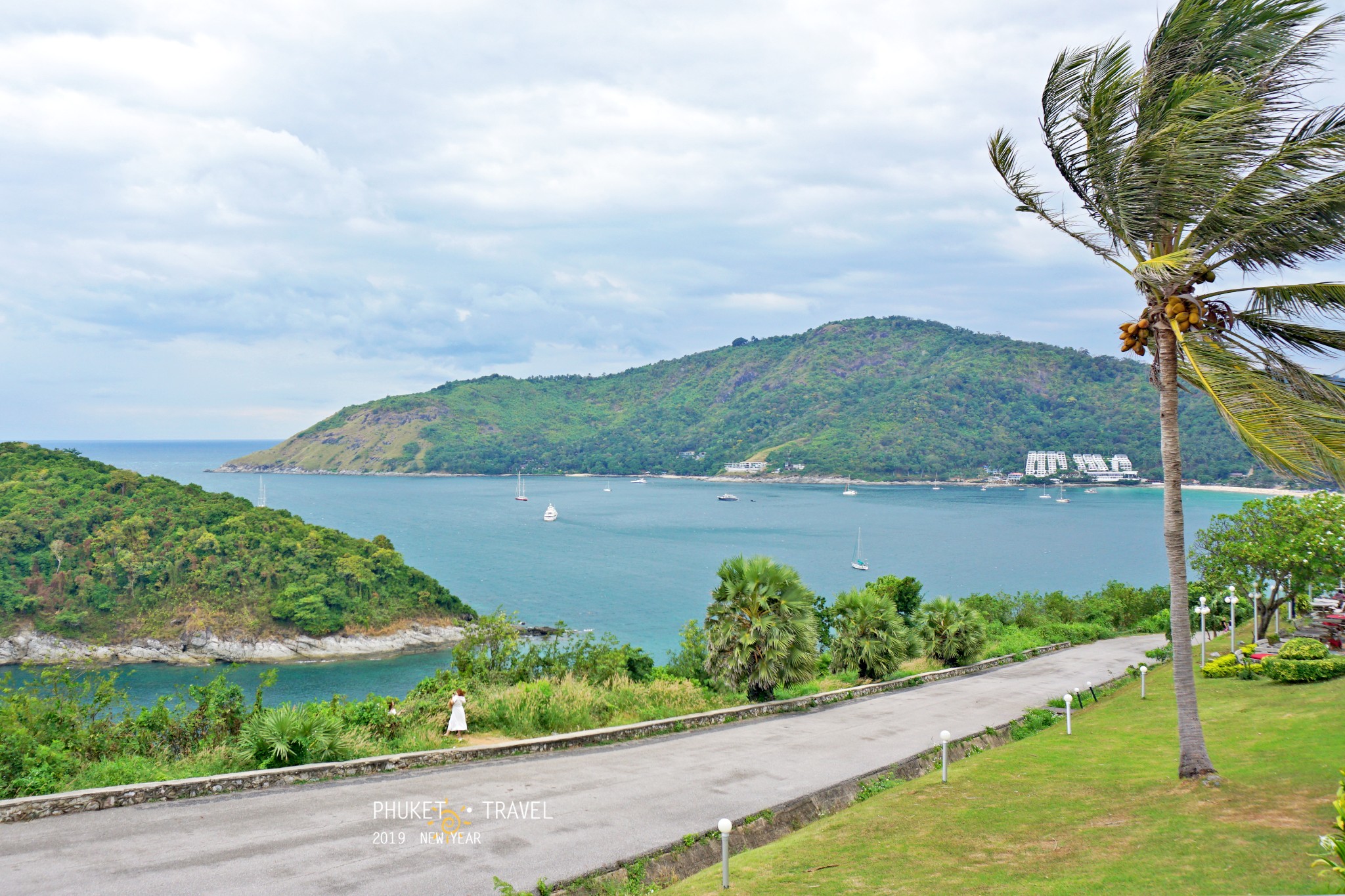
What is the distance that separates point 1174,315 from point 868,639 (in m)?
14.0

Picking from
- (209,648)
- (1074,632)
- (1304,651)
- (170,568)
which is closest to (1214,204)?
(1304,651)

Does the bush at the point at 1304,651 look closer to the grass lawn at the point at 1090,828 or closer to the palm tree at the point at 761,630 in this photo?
the grass lawn at the point at 1090,828

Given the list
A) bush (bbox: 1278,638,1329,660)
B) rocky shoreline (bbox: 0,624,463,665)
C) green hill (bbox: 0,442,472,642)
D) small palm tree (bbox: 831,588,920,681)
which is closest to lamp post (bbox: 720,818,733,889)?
bush (bbox: 1278,638,1329,660)

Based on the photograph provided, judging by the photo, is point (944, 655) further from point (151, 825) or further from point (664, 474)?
point (664, 474)

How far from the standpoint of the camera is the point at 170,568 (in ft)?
151

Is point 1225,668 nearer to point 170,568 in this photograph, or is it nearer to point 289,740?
point 289,740

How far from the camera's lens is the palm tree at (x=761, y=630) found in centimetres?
1509

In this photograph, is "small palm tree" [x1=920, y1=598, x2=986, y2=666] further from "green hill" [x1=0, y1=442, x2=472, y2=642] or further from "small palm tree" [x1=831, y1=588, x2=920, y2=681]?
"green hill" [x1=0, y1=442, x2=472, y2=642]

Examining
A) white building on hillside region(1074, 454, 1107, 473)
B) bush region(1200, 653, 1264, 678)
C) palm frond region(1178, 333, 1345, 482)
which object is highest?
palm frond region(1178, 333, 1345, 482)

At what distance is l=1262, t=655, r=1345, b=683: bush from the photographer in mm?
13508

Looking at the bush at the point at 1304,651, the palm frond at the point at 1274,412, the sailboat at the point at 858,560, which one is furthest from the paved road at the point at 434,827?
the sailboat at the point at 858,560

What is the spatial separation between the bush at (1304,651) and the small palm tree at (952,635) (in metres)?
8.11

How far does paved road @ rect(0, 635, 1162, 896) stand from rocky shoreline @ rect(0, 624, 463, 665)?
33.3 meters

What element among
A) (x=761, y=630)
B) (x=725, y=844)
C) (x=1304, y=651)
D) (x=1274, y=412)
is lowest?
(x=1304, y=651)
